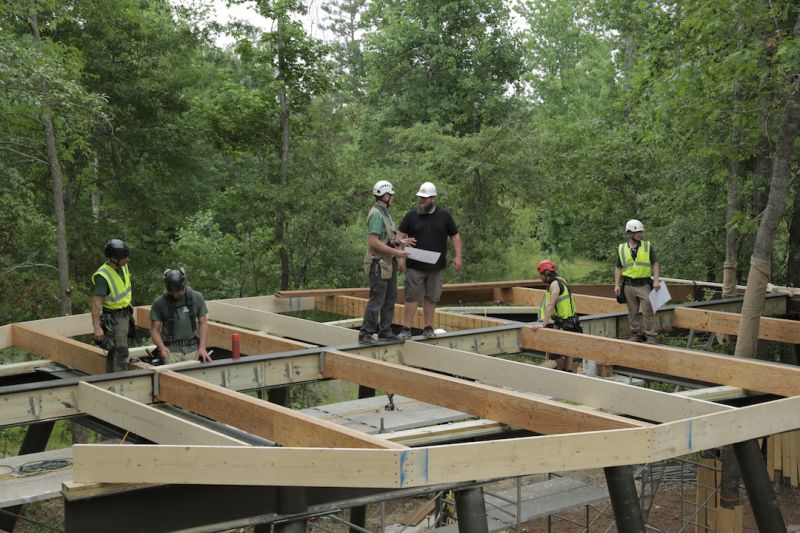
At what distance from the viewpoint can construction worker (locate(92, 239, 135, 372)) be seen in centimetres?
870

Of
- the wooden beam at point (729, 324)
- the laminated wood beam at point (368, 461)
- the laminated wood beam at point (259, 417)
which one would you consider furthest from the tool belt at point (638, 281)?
the laminated wood beam at point (259, 417)

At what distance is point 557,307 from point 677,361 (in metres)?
1.93

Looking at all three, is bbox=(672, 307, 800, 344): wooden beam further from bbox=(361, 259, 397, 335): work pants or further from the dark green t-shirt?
the dark green t-shirt

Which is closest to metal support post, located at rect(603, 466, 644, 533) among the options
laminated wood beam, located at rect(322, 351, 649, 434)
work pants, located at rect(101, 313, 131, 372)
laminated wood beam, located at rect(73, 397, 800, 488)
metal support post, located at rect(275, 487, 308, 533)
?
laminated wood beam, located at rect(322, 351, 649, 434)

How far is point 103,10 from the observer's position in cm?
2069

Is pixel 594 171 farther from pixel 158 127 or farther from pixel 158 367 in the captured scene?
pixel 158 367

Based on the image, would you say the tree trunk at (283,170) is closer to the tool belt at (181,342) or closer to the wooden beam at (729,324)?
the wooden beam at (729,324)

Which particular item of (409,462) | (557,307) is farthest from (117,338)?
(557,307)

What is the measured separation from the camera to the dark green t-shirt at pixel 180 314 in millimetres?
8750

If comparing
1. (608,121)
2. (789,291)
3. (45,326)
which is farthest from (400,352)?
(608,121)

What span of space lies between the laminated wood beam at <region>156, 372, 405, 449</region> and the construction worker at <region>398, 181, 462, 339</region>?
2600mm

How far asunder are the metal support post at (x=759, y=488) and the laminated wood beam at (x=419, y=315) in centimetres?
414

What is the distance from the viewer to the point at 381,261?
909cm

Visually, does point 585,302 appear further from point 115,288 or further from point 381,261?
point 115,288
